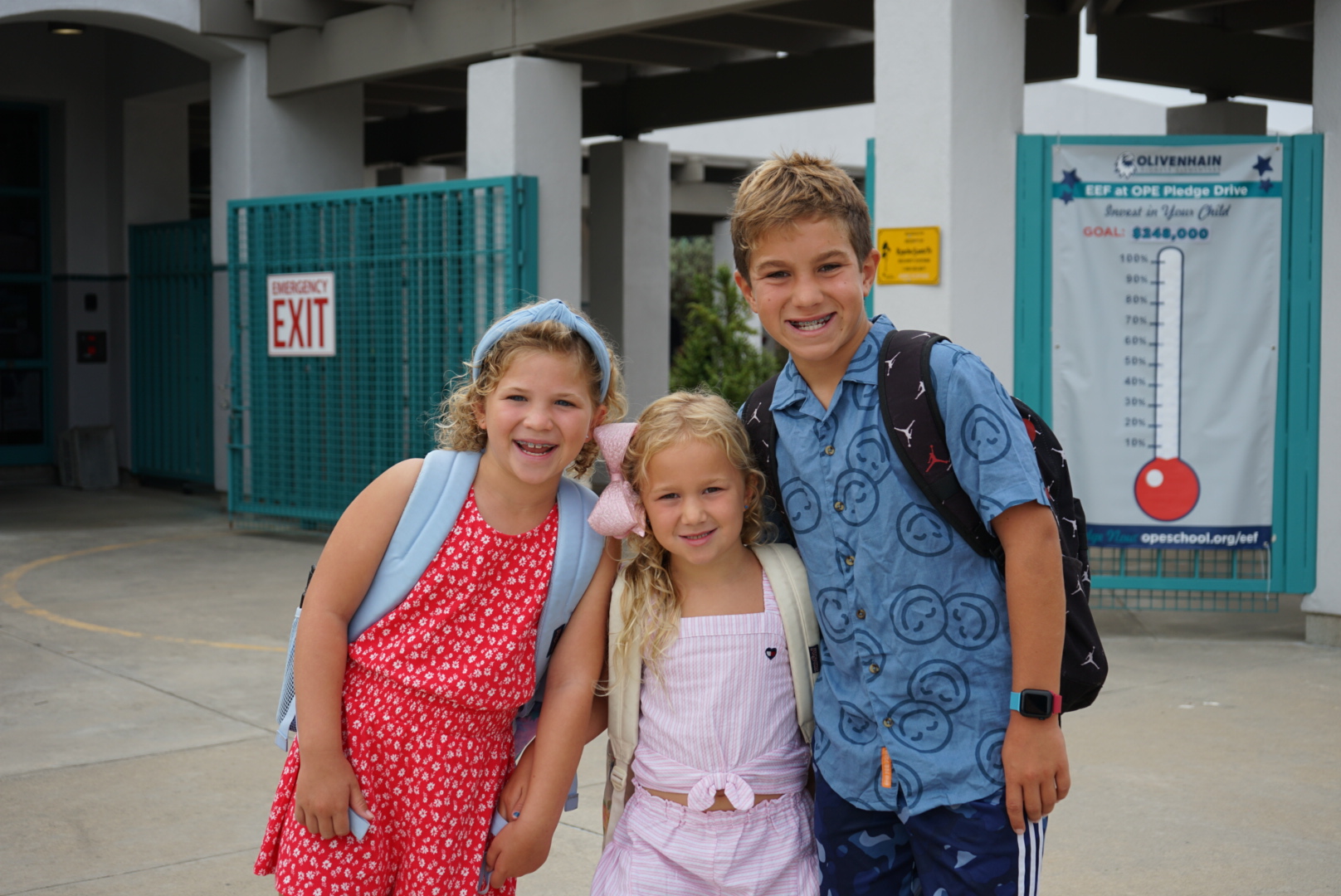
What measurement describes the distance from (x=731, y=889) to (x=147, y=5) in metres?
9.72

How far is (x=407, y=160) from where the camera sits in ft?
50.7

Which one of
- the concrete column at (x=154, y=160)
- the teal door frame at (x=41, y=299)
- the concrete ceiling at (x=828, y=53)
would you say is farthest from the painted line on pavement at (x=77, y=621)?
the concrete column at (x=154, y=160)

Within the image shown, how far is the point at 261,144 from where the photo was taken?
35.9 ft

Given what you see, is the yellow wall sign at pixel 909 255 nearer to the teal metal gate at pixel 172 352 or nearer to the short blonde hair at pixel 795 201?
the short blonde hair at pixel 795 201

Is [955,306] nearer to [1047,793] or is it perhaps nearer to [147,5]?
[1047,793]

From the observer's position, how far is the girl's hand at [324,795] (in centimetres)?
233

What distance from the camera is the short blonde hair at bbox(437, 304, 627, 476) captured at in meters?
2.42

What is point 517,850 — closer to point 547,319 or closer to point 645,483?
point 645,483

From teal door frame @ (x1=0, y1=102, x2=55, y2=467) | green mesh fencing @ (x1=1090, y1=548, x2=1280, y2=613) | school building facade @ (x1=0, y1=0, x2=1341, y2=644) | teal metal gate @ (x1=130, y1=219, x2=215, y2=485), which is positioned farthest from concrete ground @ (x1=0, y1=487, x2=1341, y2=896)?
teal door frame @ (x1=0, y1=102, x2=55, y2=467)

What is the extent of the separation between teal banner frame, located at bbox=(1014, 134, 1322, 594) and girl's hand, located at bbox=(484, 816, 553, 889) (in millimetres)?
4672

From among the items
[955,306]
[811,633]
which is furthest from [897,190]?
[811,633]

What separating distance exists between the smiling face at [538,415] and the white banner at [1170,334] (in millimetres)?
4628

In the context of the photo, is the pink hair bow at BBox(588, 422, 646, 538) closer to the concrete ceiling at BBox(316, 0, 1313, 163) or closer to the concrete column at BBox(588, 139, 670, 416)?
the concrete ceiling at BBox(316, 0, 1313, 163)

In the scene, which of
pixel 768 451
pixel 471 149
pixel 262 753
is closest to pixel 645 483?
pixel 768 451
